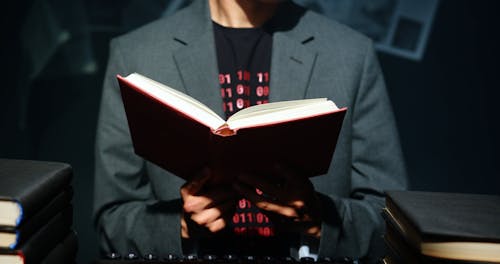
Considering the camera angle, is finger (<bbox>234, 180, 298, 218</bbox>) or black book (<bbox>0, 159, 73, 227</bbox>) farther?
finger (<bbox>234, 180, 298, 218</bbox>)

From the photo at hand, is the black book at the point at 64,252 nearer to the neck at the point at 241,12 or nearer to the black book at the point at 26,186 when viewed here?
the black book at the point at 26,186

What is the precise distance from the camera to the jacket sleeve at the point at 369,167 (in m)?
1.25

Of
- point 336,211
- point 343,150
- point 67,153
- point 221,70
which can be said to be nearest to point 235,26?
point 221,70

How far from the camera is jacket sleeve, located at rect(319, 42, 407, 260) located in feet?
4.09

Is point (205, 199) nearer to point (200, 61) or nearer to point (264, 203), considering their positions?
point (264, 203)

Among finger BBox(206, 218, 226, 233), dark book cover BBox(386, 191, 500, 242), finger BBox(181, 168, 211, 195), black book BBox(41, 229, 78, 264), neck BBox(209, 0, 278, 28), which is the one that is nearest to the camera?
dark book cover BBox(386, 191, 500, 242)

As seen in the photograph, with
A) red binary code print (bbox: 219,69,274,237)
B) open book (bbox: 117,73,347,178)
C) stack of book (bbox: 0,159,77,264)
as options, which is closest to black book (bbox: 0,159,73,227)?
stack of book (bbox: 0,159,77,264)

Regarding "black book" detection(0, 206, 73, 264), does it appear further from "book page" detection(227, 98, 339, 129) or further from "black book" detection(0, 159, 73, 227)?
"book page" detection(227, 98, 339, 129)

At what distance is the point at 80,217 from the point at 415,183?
133 centimetres

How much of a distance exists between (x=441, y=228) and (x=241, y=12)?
833 mm

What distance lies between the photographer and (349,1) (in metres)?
2.00

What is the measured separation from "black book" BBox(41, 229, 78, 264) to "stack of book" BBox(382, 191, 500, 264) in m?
0.50

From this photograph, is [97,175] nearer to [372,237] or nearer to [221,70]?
[221,70]

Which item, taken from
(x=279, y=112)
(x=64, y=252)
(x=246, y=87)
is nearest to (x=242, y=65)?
(x=246, y=87)
